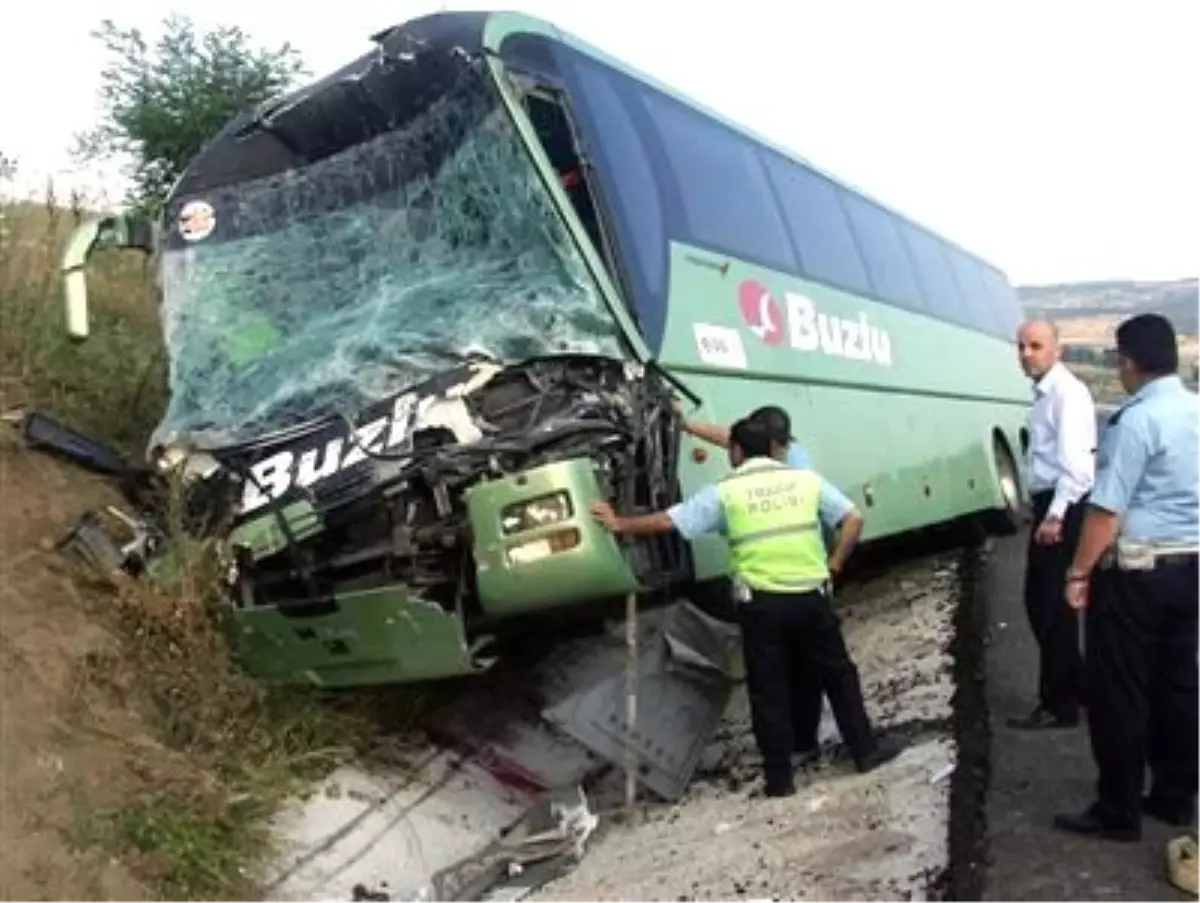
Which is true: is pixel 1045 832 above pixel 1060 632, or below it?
below

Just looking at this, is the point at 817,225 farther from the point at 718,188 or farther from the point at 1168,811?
the point at 1168,811

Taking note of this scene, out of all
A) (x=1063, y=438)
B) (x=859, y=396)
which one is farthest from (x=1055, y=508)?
(x=859, y=396)

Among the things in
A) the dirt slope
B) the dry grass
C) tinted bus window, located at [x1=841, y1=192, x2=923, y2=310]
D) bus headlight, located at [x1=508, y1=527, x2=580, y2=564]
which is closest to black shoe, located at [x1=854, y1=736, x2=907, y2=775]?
bus headlight, located at [x1=508, y1=527, x2=580, y2=564]

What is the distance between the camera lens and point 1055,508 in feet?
19.0

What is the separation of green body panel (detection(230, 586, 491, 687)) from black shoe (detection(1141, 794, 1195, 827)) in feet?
7.56

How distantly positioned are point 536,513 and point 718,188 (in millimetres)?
3201

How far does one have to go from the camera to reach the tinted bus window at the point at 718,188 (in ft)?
23.9

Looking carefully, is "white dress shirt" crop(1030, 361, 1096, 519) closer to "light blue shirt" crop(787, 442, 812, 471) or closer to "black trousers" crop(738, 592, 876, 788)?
"light blue shirt" crop(787, 442, 812, 471)

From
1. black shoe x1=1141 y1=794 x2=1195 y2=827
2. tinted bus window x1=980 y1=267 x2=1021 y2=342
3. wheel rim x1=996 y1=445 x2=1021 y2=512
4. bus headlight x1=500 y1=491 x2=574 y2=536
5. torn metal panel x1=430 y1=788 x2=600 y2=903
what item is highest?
tinted bus window x1=980 y1=267 x2=1021 y2=342

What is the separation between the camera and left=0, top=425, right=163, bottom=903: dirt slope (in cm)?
484

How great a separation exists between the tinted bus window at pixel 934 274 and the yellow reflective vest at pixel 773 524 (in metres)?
6.84

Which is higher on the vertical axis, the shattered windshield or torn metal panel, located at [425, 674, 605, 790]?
the shattered windshield

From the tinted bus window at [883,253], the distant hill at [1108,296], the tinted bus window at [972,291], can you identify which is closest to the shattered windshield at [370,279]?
the tinted bus window at [883,253]

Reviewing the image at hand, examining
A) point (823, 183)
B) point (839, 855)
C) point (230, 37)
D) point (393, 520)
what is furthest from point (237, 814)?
point (230, 37)
